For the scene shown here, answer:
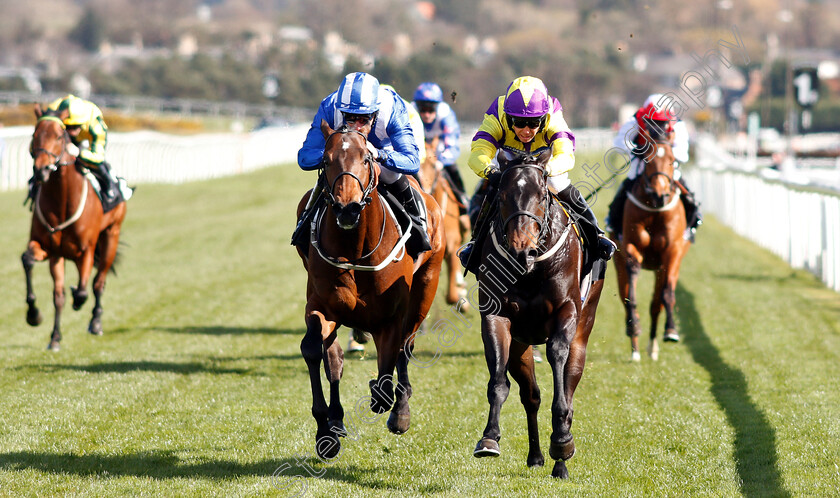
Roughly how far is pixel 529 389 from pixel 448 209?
15.2ft

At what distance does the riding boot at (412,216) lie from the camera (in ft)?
19.5

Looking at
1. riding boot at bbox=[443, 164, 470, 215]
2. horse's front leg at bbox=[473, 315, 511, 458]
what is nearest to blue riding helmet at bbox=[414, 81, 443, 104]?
riding boot at bbox=[443, 164, 470, 215]

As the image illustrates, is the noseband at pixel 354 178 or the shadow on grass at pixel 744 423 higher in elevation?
the noseband at pixel 354 178

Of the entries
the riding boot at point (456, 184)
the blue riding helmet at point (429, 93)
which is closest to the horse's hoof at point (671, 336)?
the riding boot at point (456, 184)

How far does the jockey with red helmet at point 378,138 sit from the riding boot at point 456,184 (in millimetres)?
4017

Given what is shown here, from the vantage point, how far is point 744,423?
6.38 m

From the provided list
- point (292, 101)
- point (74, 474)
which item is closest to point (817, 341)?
point (74, 474)

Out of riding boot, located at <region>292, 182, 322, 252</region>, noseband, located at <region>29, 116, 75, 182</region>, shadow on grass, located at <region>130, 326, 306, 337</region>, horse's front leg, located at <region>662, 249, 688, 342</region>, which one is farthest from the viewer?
shadow on grass, located at <region>130, 326, 306, 337</region>

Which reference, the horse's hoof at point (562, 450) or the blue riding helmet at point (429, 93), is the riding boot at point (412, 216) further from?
the blue riding helmet at point (429, 93)

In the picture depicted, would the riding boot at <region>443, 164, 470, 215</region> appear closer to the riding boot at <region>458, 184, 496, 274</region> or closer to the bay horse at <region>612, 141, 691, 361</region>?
the bay horse at <region>612, 141, 691, 361</region>

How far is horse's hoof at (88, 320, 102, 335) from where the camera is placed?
32.8ft

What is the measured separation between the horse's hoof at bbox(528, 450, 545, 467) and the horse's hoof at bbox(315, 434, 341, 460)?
1.03 meters

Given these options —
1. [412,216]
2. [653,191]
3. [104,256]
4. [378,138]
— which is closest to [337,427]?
[412,216]

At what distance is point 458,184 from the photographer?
1041 cm
